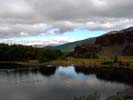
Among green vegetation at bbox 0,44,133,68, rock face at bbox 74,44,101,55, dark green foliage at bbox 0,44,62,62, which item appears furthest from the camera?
rock face at bbox 74,44,101,55

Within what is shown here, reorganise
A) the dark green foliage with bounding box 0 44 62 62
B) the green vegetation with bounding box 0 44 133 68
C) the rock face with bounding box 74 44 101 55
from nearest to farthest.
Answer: the green vegetation with bounding box 0 44 133 68 → the dark green foliage with bounding box 0 44 62 62 → the rock face with bounding box 74 44 101 55

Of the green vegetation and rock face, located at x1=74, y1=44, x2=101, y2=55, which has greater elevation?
rock face, located at x1=74, y1=44, x2=101, y2=55

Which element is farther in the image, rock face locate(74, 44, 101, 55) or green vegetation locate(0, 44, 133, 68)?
rock face locate(74, 44, 101, 55)

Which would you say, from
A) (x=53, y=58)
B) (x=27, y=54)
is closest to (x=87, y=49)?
(x=53, y=58)

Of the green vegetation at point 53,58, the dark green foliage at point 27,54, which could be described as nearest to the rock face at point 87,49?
the green vegetation at point 53,58

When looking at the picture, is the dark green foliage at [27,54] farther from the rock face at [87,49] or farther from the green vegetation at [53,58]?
the rock face at [87,49]

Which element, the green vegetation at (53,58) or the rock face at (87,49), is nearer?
the green vegetation at (53,58)

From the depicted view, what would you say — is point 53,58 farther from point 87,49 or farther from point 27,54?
point 87,49

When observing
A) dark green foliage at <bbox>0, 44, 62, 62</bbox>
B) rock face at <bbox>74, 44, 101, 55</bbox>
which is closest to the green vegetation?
dark green foliage at <bbox>0, 44, 62, 62</bbox>

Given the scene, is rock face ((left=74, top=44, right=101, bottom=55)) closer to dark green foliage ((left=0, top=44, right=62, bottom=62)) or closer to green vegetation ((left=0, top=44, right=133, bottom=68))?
green vegetation ((left=0, top=44, right=133, bottom=68))

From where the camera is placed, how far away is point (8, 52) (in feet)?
578

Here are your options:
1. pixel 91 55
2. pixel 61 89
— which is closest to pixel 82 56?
pixel 91 55

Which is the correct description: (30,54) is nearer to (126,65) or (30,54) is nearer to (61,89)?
(126,65)

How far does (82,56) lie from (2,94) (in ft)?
350
